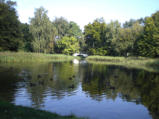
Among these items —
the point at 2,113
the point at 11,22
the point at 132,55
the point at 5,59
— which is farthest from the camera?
the point at 132,55

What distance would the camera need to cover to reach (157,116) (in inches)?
458

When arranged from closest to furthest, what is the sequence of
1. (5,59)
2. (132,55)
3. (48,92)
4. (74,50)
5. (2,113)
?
1. (2,113)
2. (48,92)
3. (5,59)
4. (132,55)
5. (74,50)

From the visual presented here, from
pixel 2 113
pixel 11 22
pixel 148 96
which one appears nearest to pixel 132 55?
pixel 11 22

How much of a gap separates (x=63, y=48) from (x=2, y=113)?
87452 mm

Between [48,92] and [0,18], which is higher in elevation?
[0,18]

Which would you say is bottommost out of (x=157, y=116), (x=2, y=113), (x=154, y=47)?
(x=157, y=116)

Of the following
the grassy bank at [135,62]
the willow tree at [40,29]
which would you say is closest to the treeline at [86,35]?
the willow tree at [40,29]

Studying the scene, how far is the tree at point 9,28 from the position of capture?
52594 mm

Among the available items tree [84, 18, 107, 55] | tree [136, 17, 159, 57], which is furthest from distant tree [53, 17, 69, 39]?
tree [136, 17, 159, 57]

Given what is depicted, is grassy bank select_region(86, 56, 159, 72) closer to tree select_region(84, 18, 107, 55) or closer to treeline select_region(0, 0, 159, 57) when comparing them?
treeline select_region(0, 0, 159, 57)

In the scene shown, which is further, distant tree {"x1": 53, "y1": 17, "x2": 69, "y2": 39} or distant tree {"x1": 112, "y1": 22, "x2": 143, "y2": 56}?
distant tree {"x1": 53, "y1": 17, "x2": 69, "y2": 39}

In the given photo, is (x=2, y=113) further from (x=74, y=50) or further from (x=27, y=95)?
(x=74, y=50)

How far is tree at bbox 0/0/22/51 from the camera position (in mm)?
52594

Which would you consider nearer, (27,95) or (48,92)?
(27,95)
